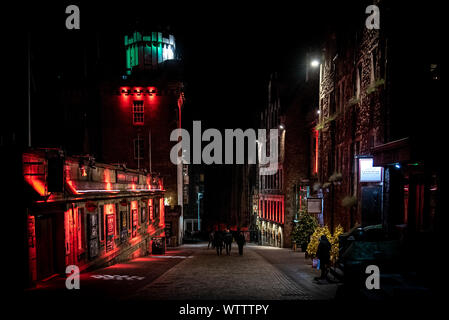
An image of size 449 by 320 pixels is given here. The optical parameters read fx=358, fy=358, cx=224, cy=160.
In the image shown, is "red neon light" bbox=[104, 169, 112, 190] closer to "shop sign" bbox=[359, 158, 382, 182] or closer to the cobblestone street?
the cobblestone street

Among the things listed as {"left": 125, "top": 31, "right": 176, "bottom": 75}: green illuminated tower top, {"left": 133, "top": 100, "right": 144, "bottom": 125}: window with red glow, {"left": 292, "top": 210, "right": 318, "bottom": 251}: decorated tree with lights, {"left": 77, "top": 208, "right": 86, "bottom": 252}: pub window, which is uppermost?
{"left": 125, "top": 31, "right": 176, "bottom": 75}: green illuminated tower top

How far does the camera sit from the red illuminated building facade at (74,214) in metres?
11.5

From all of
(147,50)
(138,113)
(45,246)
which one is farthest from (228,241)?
(147,50)

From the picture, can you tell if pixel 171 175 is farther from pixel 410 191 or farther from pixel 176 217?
pixel 410 191

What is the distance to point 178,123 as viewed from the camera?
4134 cm

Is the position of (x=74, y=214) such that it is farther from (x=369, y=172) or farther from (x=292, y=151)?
(x=292, y=151)

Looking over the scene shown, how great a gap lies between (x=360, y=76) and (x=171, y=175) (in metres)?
26.6

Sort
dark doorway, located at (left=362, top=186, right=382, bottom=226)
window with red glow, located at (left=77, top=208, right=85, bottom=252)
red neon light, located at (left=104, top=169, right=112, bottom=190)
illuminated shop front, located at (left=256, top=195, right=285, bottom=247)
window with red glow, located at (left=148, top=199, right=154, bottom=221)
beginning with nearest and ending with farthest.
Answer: window with red glow, located at (left=77, top=208, right=85, bottom=252) → dark doorway, located at (left=362, top=186, right=382, bottom=226) → red neon light, located at (left=104, top=169, right=112, bottom=190) → window with red glow, located at (left=148, top=199, right=154, bottom=221) → illuminated shop front, located at (left=256, top=195, right=285, bottom=247)

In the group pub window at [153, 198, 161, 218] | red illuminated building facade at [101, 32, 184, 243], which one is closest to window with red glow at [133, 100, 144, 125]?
red illuminated building facade at [101, 32, 184, 243]

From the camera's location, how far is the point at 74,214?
14055mm

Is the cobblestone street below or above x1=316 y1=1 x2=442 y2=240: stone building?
below

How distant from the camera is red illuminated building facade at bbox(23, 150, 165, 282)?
11503 mm

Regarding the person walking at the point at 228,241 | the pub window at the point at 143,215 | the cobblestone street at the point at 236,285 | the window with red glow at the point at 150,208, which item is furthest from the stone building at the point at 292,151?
the cobblestone street at the point at 236,285
